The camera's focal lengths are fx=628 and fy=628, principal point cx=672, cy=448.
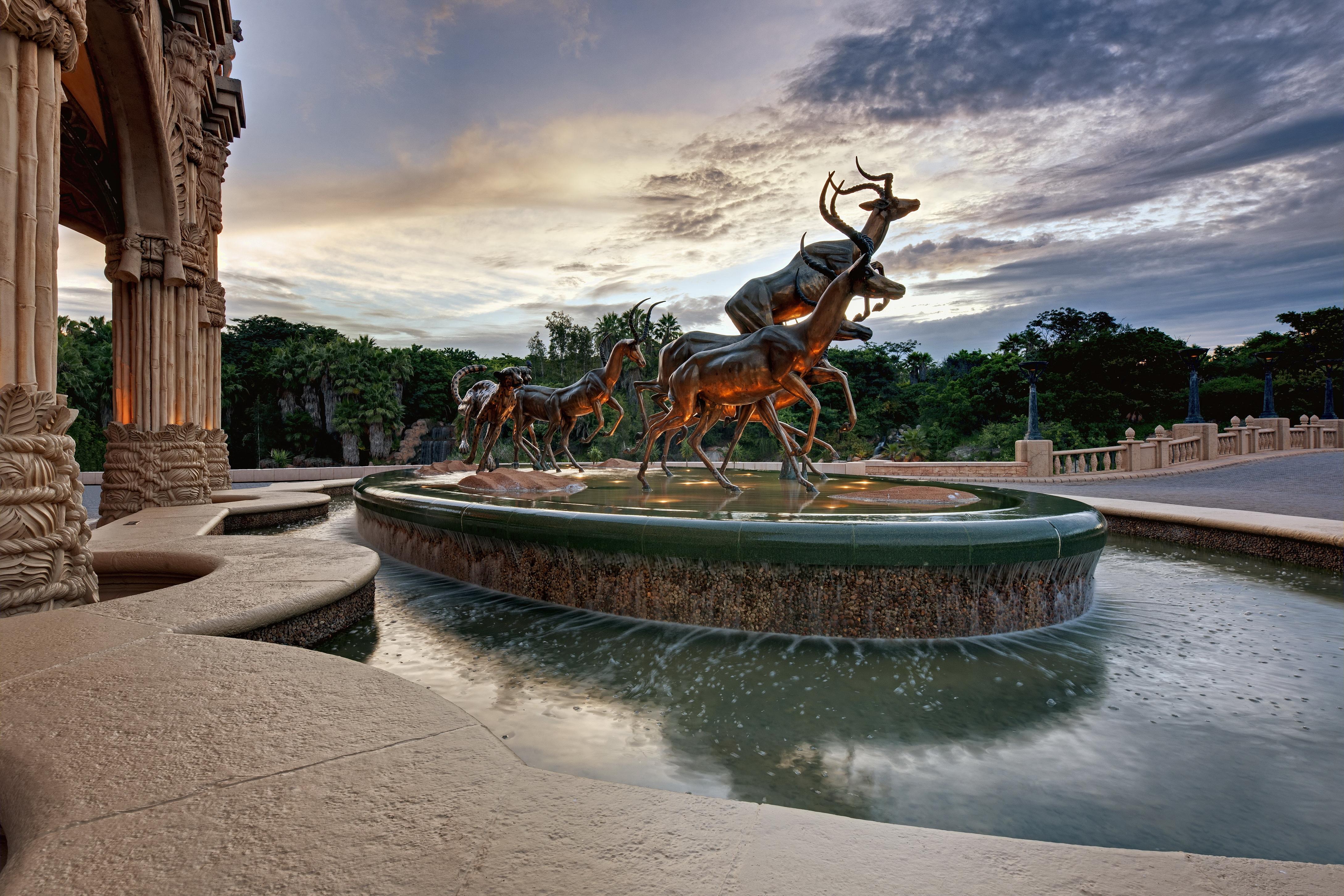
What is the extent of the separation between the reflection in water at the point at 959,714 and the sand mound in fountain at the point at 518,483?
3.41 metres

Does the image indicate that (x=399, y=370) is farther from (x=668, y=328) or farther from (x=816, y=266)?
(x=816, y=266)

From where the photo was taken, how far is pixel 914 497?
6.85 meters

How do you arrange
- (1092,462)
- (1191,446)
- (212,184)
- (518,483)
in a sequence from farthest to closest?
(1191,446) → (1092,462) → (212,184) → (518,483)

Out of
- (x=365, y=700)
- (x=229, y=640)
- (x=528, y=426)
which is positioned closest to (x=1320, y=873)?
(x=365, y=700)

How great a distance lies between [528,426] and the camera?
12648 millimetres

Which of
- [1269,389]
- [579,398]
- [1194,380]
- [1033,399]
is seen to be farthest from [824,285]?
[1269,389]

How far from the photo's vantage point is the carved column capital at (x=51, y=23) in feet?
13.0

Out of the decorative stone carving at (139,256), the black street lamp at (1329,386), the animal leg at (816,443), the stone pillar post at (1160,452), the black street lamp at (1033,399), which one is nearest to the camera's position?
the animal leg at (816,443)

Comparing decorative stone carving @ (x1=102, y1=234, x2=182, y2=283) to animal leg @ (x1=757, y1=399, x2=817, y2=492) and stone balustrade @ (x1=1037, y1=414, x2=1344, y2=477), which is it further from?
stone balustrade @ (x1=1037, y1=414, x2=1344, y2=477)

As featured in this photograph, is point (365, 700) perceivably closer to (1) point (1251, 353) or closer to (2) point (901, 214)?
(2) point (901, 214)

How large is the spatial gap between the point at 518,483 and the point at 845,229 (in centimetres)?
541

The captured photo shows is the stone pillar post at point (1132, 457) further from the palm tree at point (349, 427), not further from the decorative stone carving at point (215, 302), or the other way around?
the palm tree at point (349, 427)

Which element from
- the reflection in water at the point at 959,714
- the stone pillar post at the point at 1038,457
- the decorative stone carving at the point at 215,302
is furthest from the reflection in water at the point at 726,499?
the stone pillar post at the point at 1038,457

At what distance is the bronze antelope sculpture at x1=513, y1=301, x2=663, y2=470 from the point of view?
1028 cm
